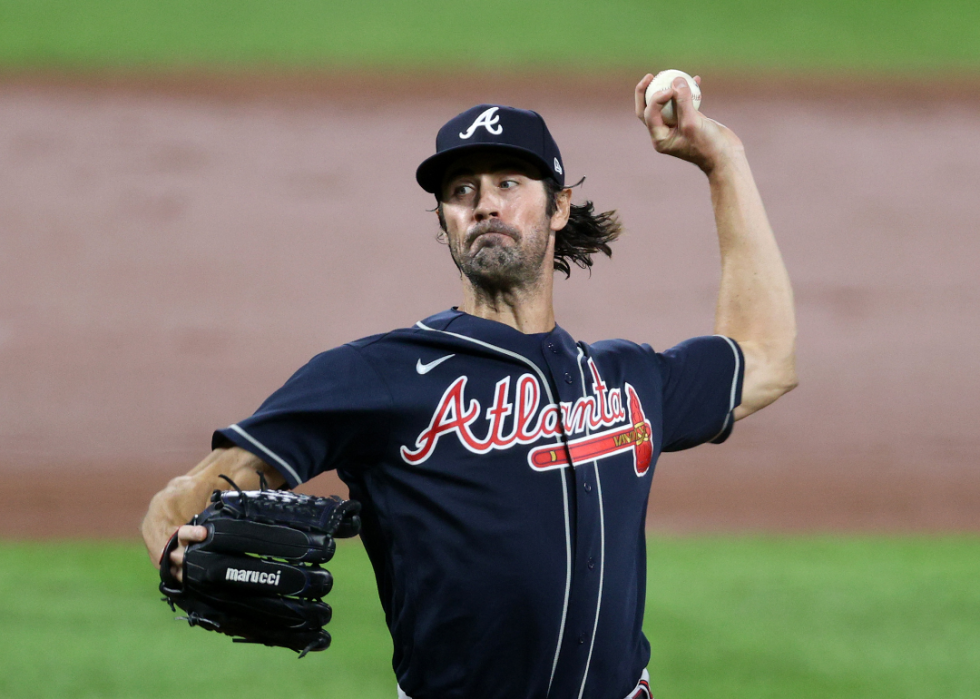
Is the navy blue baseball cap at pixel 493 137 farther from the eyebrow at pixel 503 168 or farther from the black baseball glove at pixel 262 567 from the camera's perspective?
the black baseball glove at pixel 262 567

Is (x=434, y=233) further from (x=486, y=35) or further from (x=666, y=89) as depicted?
(x=666, y=89)

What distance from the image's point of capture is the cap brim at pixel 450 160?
2252mm

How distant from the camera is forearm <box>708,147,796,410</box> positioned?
2592mm

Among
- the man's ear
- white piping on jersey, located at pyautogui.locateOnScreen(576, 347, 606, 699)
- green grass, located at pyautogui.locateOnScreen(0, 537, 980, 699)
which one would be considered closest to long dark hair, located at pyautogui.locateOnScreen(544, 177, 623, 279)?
the man's ear

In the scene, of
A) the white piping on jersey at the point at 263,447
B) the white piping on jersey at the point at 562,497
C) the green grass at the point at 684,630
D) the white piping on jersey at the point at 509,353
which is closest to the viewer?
the white piping on jersey at the point at 263,447

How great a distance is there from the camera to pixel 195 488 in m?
1.94

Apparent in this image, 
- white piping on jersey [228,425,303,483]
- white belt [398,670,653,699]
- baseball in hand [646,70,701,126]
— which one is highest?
baseball in hand [646,70,701,126]

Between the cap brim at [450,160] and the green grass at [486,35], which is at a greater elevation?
the green grass at [486,35]

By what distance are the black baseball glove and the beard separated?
0.59 m

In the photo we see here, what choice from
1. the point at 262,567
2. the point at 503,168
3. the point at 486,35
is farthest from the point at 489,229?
the point at 486,35

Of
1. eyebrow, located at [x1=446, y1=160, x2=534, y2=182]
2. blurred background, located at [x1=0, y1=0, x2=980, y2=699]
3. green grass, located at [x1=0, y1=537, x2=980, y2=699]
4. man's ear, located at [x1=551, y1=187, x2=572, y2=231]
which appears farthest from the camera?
blurred background, located at [x1=0, y1=0, x2=980, y2=699]

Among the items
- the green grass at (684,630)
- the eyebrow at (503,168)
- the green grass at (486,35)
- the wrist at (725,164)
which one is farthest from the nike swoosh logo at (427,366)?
the green grass at (486,35)

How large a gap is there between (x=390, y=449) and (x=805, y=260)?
781 centimetres

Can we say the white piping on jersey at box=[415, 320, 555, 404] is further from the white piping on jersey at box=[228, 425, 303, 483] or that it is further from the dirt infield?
the dirt infield
